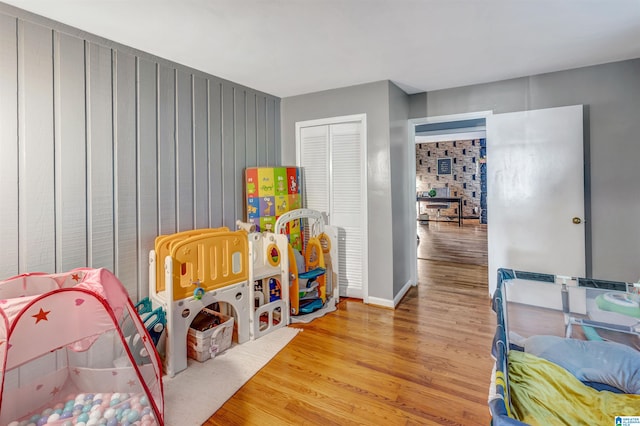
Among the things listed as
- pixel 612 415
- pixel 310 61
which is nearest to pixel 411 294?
pixel 612 415

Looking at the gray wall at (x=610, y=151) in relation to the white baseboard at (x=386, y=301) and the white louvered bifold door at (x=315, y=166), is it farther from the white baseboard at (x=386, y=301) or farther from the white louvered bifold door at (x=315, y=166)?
the white louvered bifold door at (x=315, y=166)

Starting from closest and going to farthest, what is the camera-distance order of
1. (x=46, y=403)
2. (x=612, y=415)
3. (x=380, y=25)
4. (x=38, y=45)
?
(x=612, y=415), (x=46, y=403), (x=38, y=45), (x=380, y=25)

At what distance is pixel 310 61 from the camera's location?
2.62m

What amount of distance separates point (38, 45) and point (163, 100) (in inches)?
30.5

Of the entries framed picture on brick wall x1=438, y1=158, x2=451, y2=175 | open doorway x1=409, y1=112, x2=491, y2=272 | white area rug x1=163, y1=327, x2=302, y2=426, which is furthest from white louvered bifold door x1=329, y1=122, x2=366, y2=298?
framed picture on brick wall x1=438, y1=158, x2=451, y2=175

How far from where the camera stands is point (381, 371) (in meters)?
2.09

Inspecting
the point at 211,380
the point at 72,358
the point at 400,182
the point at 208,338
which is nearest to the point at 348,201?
the point at 400,182

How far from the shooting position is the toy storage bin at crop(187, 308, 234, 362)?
2.21 meters

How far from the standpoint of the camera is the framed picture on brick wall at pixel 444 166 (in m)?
10.2

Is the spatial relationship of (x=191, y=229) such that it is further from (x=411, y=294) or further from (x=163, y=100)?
(x=411, y=294)

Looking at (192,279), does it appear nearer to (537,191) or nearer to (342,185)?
(342,185)

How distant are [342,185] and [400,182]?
644 mm

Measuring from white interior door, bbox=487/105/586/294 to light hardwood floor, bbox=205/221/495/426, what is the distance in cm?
69

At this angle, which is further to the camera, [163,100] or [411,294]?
[411,294]
